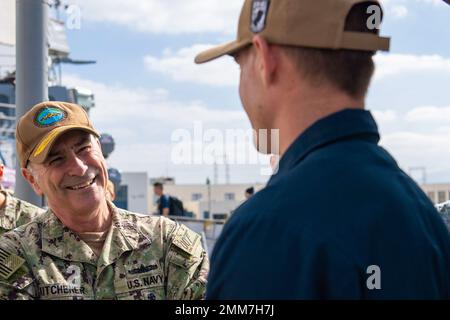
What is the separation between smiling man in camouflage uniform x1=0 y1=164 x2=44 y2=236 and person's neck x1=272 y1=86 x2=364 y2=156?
3058 millimetres

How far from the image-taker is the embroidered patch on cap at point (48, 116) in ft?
8.73

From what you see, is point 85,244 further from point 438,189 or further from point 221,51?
point 438,189

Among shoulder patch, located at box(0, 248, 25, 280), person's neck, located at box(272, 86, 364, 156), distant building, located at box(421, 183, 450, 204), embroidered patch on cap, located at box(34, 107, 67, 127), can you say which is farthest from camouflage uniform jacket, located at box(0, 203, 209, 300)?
distant building, located at box(421, 183, 450, 204)

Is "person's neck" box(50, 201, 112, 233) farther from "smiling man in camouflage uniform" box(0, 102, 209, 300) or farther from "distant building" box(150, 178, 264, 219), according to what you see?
"distant building" box(150, 178, 264, 219)

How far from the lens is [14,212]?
404 centimetres

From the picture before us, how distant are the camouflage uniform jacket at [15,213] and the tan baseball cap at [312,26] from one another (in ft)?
10.1

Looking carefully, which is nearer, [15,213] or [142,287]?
[142,287]

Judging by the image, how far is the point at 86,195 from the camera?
265cm

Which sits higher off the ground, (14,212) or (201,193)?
(201,193)

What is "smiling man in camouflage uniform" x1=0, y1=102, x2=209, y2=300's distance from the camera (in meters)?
2.38

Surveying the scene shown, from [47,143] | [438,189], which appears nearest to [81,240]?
[47,143]

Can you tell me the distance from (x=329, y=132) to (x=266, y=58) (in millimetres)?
222

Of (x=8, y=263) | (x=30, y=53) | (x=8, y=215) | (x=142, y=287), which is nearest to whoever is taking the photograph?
(x=8, y=263)
